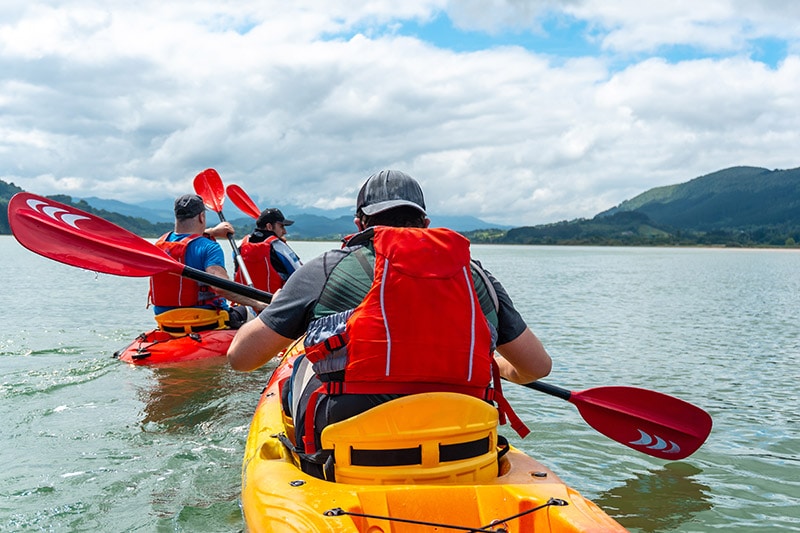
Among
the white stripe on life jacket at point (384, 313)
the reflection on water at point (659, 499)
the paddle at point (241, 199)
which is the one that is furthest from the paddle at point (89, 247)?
the paddle at point (241, 199)

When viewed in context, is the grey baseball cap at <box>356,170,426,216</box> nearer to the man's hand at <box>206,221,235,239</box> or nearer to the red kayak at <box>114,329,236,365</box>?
the red kayak at <box>114,329,236,365</box>

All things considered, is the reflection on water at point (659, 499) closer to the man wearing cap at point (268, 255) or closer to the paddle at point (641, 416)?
the paddle at point (641, 416)

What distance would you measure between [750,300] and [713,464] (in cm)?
2021

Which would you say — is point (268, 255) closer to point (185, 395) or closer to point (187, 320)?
point (187, 320)

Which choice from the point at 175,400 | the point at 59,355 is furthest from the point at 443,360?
the point at 59,355

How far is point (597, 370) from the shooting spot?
10961mm

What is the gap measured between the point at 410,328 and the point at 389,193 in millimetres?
843

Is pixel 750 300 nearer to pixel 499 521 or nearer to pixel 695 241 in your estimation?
pixel 499 521

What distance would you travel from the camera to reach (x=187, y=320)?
8758mm

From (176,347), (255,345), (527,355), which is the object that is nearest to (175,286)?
(176,347)

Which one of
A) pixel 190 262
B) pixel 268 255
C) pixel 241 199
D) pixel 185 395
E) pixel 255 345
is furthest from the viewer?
pixel 241 199

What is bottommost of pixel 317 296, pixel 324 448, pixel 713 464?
pixel 713 464

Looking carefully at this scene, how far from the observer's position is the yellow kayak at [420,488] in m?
2.85

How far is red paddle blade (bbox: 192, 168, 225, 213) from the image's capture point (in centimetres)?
1365
